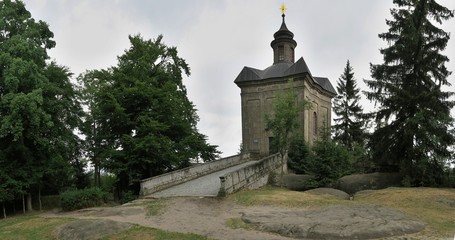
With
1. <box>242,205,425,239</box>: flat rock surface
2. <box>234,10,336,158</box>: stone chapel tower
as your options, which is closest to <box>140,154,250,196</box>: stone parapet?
<box>234,10,336,158</box>: stone chapel tower

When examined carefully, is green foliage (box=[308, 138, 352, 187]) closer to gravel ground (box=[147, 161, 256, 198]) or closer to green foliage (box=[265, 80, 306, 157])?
green foliage (box=[265, 80, 306, 157])

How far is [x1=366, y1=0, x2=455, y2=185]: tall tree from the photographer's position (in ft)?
61.5

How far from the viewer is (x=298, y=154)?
93.8ft

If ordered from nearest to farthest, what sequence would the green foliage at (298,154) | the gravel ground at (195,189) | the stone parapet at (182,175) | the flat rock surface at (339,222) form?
1. the flat rock surface at (339,222)
2. the gravel ground at (195,189)
3. the stone parapet at (182,175)
4. the green foliage at (298,154)

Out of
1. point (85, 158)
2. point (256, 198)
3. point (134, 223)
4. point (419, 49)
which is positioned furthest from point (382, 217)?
point (85, 158)

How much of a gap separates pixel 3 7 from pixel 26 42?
11.0 feet

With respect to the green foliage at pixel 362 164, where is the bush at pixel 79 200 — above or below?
below

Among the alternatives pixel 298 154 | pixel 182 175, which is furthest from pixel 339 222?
pixel 298 154

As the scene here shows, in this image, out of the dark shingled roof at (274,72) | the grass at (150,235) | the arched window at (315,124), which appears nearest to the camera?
the grass at (150,235)

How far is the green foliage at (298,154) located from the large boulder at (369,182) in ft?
20.4

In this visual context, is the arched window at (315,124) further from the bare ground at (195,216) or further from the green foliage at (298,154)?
the bare ground at (195,216)

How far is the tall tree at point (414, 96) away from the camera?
1875 cm

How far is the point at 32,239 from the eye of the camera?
1152cm

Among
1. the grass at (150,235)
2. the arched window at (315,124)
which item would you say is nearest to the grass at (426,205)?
the grass at (150,235)
